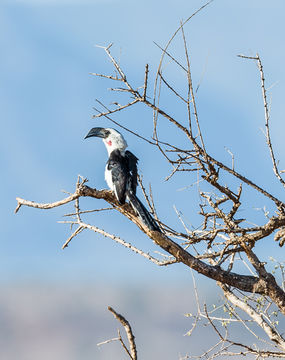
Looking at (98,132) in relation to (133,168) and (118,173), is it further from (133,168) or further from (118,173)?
(118,173)

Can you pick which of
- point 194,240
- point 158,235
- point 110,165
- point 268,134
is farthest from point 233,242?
point 110,165

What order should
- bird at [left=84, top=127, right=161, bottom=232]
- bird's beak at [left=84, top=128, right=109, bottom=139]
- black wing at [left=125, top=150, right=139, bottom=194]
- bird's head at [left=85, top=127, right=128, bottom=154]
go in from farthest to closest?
bird's beak at [left=84, top=128, right=109, bottom=139]
bird's head at [left=85, top=127, right=128, bottom=154]
black wing at [left=125, top=150, right=139, bottom=194]
bird at [left=84, top=127, right=161, bottom=232]

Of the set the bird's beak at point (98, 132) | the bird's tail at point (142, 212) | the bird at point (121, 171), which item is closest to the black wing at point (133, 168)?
the bird at point (121, 171)

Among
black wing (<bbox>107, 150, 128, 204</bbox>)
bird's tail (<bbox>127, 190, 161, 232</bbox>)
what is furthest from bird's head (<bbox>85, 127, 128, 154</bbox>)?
bird's tail (<bbox>127, 190, 161, 232</bbox>)

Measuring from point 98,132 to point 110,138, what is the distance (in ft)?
1.00

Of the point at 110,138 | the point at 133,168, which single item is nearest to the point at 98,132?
the point at 110,138

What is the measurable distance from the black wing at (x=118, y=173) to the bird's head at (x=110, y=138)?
0.63ft

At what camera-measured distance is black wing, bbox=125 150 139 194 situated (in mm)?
6762

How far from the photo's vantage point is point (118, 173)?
22.5 feet

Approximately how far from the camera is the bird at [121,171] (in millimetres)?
6277

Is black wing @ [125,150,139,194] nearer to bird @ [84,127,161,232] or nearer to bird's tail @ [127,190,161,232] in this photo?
bird @ [84,127,161,232]

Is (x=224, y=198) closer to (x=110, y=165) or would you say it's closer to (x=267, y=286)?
(x=267, y=286)

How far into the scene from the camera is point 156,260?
20.5 ft

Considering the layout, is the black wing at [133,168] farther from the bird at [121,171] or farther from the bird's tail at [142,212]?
the bird's tail at [142,212]
